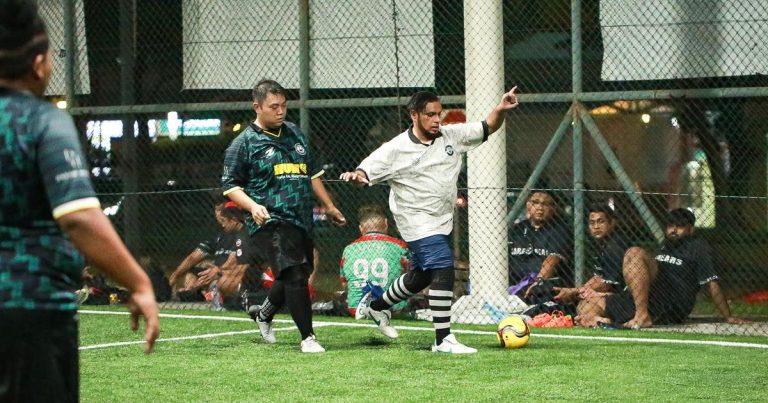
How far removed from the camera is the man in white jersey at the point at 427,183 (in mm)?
8445

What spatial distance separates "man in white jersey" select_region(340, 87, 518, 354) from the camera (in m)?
8.45

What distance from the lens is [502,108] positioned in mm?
8359

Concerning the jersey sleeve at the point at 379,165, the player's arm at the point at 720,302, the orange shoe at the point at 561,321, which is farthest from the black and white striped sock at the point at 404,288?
the player's arm at the point at 720,302

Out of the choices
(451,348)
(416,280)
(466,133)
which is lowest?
(451,348)

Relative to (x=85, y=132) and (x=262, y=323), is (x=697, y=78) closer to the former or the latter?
(x=262, y=323)

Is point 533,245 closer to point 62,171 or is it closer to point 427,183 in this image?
point 427,183

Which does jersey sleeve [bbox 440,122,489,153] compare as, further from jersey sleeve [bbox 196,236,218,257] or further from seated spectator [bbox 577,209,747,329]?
jersey sleeve [bbox 196,236,218,257]

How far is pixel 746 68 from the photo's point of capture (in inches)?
428

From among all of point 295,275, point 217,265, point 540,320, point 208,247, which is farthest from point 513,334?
point 208,247

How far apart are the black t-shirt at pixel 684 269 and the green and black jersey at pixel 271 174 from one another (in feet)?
11.4

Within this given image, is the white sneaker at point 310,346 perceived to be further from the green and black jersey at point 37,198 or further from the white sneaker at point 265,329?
the green and black jersey at point 37,198

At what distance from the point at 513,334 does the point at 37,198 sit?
5777 millimetres

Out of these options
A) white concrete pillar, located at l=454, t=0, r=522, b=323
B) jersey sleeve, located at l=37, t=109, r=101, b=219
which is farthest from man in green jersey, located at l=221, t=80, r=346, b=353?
jersey sleeve, located at l=37, t=109, r=101, b=219

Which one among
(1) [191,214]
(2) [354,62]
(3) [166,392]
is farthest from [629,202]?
(3) [166,392]
